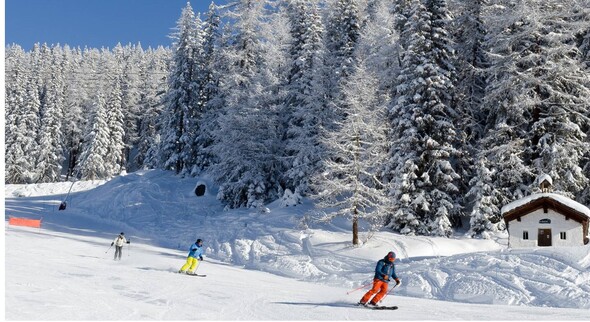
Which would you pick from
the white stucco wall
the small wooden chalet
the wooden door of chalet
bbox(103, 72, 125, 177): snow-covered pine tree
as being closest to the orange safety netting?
the small wooden chalet

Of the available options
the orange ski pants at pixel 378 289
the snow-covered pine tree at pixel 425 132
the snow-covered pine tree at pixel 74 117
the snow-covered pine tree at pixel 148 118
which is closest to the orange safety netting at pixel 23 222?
the snow-covered pine tree at pixel 425 132

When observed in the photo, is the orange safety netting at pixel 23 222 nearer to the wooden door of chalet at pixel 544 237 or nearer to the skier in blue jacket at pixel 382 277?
the skier in blue jacket at pixel 382 277

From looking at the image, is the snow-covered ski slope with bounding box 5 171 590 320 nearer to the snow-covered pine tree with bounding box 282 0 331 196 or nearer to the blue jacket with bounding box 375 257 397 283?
the blue jacket with bounding box 375 257 397 283

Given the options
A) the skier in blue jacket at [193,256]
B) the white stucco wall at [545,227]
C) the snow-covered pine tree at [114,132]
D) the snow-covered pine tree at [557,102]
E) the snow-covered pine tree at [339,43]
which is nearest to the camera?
the skier in blue jacket at [193,256]

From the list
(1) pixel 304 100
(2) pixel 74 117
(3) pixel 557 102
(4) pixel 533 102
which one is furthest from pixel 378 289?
(2) pixel 74 117

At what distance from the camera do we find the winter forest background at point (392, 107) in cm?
2842

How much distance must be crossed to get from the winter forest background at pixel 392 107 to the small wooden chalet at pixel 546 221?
248 centimetres

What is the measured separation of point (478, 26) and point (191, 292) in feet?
88.8

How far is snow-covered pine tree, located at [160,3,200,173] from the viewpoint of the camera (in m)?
49.5

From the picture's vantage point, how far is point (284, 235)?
2948 cm

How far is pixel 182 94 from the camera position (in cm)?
4981

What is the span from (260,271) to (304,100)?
15987mm

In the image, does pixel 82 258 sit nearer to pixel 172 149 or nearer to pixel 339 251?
pixel 339 251

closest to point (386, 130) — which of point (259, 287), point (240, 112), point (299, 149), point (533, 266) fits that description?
point (299, 149)
